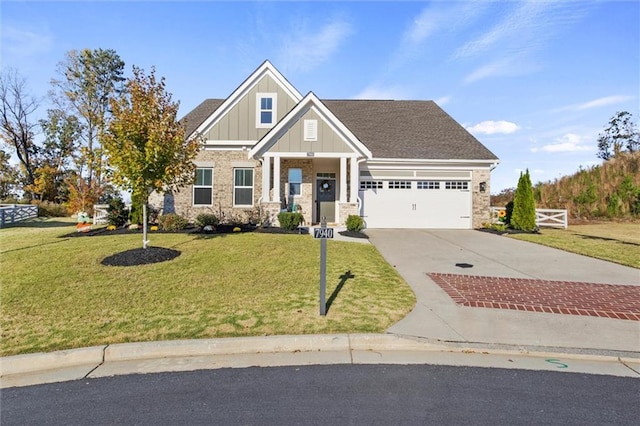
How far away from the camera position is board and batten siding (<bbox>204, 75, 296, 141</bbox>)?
1753cm

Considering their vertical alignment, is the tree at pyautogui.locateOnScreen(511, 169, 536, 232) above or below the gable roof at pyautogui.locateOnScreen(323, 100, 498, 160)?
below

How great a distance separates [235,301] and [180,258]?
11.5ft

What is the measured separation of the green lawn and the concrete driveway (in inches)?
19.5

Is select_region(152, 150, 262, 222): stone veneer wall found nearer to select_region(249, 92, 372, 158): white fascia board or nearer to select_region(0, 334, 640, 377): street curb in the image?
select_region(249, 92, 372, 158): white fascia board

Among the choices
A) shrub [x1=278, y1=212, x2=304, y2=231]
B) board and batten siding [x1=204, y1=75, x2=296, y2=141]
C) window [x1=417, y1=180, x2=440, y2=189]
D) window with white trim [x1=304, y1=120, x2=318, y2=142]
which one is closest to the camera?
shrub [x1=278, y1=212, x2=304, y2=231]

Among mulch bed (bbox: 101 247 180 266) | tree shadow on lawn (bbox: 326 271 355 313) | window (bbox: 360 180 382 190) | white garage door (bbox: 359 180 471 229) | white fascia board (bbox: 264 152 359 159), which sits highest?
white fascia board (bbox: 264 152 359 159)

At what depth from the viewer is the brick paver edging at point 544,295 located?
569cm

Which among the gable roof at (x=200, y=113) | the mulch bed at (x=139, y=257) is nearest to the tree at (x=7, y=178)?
the gable roof at (x=200, y=113)

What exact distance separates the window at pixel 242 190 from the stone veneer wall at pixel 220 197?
6.7 inches

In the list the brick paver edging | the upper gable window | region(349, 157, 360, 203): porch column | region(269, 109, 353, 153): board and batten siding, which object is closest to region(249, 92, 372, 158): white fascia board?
region(269, 109, 353, 153): board and batten siding

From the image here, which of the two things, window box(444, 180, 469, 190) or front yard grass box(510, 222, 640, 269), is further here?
window box(444, 180, 469, 190)

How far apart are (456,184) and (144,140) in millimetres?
15015

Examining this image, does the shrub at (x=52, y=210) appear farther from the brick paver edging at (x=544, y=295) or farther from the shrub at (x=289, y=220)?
the brick paver edging at (x=544, y=295)

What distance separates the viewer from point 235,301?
586cm
